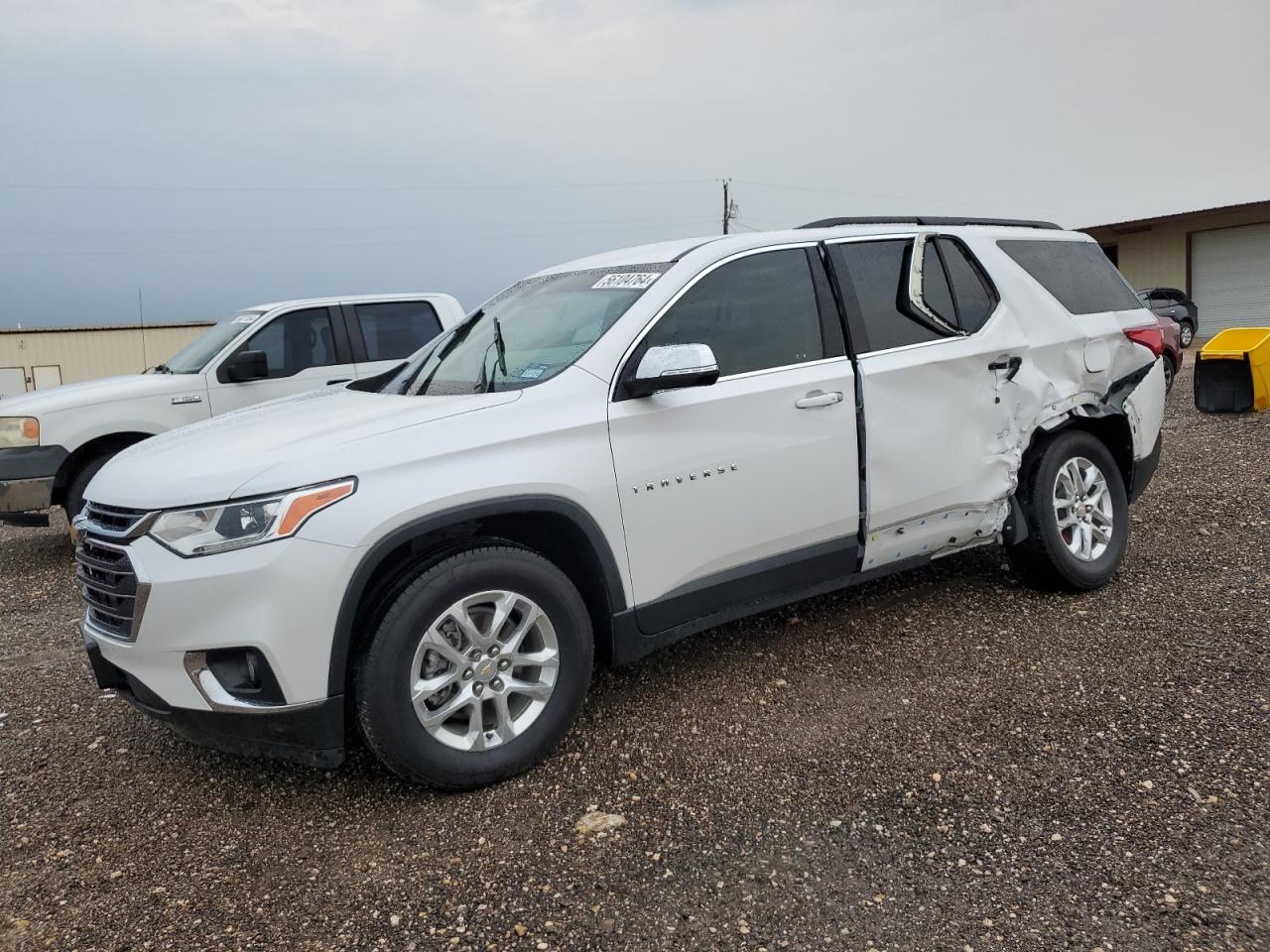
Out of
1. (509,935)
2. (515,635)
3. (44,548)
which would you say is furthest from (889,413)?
(44,548)

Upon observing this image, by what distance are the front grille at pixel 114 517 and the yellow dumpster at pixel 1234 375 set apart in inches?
433

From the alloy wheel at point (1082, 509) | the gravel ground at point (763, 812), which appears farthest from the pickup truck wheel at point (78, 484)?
the alloy wheel at point (1082, 509)

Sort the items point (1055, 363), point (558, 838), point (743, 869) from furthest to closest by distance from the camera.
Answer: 1. point (1055, 363)
2. point (558, 838)
3. point (743, 869)

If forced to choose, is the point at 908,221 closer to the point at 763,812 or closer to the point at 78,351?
the point at 763,812

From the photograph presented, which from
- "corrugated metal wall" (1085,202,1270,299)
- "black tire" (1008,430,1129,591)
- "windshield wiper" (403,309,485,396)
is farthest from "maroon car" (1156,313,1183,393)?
"corrugated metal wall" (1085,202,1270,299)

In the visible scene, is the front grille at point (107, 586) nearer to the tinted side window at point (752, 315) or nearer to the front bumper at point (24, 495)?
the tinted side window at point (752, 315)

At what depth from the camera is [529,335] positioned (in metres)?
3.95

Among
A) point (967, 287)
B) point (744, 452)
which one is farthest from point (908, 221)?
point (744, 452)

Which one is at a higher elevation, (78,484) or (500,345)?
(500,345)

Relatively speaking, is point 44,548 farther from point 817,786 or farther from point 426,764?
point 817,786

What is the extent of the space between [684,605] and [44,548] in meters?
6.56

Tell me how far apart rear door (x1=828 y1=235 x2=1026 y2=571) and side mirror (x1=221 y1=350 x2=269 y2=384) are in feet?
16.1

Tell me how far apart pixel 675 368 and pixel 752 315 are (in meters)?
0.68

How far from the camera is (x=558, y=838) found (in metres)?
2.95
